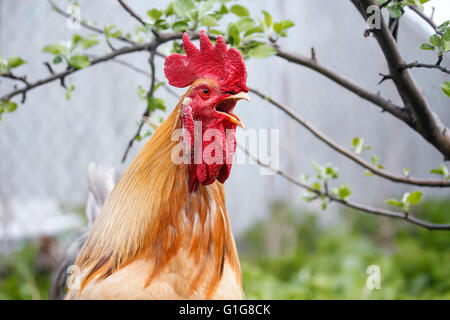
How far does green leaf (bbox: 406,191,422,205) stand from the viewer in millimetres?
1416

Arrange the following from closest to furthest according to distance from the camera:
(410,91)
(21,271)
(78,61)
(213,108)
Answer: (213,108)
(410,91)
(78,61)
(21,271)

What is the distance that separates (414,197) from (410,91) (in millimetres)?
445

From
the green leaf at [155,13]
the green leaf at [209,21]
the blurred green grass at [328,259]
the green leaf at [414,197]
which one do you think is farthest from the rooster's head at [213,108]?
the blurred green grass at [328,259]

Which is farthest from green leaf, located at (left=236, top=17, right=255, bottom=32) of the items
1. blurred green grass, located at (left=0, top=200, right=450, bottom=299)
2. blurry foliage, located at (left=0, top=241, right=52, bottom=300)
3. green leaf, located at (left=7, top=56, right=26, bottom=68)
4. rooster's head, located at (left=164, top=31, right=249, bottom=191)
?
blurry foliage, located at (left=0, top=241, right=52, bottom=300)

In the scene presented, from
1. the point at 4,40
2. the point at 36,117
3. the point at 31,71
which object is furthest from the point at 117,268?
the point at 4,40

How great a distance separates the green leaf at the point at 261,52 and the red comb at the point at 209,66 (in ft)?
0.71

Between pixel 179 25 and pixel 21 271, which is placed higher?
pixel 179 25

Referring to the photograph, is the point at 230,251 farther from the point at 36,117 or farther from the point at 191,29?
the point at 36,117

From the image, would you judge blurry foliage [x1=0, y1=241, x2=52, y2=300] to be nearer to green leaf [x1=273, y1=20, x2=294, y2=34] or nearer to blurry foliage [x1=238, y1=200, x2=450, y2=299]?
blurry foliage [x1=238, y1=200, x2=450, y2=299]

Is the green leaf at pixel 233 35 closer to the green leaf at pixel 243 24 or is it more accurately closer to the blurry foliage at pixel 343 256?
the green leaf at pixel 243 24

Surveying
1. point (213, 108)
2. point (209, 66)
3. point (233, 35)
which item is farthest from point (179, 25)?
point (213, 108)

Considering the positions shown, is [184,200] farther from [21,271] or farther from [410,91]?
[21,271]

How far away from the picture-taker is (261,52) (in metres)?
1.29

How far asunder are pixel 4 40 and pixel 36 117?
0.74m
